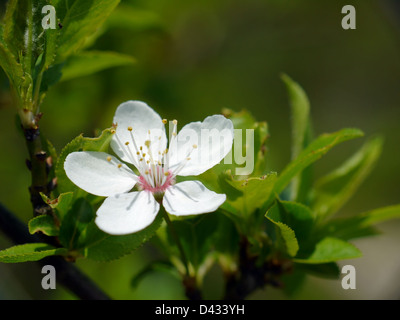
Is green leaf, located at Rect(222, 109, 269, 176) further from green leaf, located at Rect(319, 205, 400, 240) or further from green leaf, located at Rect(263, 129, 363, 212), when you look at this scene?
green leaf, located at Rect(319, 205, 400, 240)

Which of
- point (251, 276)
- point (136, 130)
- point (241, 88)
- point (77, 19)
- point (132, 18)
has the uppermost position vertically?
point (241, 88)

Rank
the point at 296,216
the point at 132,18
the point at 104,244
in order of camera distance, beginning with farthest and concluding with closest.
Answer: the point at 132,18 < the point at 296,216 < the point at 104,244

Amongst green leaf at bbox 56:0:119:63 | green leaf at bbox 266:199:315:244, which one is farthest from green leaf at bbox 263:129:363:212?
green leaf at bbox 56:0:119:63

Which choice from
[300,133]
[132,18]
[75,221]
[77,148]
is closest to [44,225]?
[75,221]

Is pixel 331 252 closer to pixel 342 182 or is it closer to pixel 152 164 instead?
pixel 342 182

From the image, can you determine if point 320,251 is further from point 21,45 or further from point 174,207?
point 21,45

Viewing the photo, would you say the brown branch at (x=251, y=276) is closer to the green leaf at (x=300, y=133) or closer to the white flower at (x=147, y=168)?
the green leaf at (x=300, y=133)

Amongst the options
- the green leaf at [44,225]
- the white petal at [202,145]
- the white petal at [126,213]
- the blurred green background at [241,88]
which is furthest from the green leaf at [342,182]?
the green leaf at [44,225]
